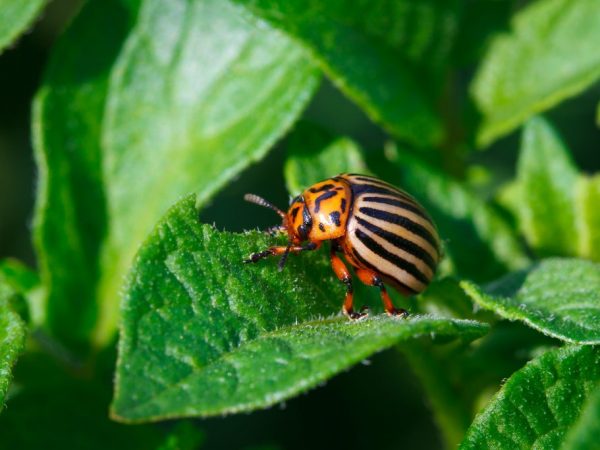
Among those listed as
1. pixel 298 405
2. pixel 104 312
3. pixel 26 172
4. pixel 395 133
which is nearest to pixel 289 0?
pixel 395 133

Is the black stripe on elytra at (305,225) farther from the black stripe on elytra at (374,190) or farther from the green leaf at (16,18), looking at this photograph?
the green leaf at (16,18)

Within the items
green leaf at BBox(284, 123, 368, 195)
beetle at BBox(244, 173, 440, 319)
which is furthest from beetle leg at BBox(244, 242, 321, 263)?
green leaf at BBox(284, 123, 368, 195)

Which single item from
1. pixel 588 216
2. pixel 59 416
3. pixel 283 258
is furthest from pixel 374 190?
pixel 59 416

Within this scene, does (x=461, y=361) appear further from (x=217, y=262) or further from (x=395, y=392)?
(x=395, y=392)

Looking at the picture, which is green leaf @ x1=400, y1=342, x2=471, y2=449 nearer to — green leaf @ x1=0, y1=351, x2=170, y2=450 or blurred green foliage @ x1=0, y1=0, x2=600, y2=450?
blurred green foliage @ x1=0, y1=0, x2=600, y2=450

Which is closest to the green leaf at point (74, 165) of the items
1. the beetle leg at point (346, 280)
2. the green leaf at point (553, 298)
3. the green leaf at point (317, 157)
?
the green leaf at point (317, 157)

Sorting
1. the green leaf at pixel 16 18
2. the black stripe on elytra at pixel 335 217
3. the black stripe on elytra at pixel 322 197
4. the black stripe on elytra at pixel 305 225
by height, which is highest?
the green leaf at pixel 16 18
